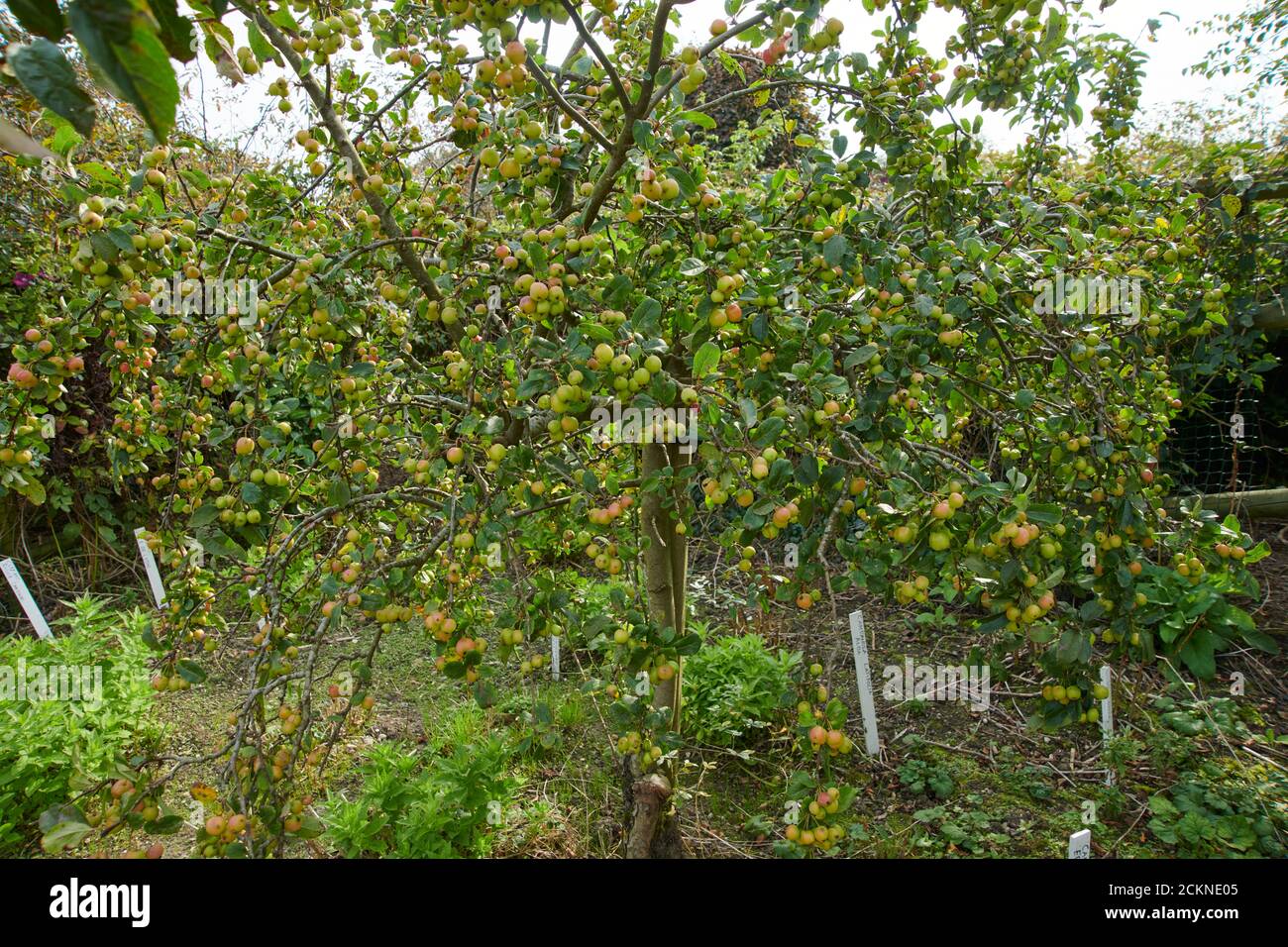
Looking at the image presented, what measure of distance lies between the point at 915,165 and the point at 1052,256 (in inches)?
14.3

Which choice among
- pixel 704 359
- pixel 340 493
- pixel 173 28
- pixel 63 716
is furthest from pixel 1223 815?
pixel 63 716

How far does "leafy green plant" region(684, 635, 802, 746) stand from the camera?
2.70 metres

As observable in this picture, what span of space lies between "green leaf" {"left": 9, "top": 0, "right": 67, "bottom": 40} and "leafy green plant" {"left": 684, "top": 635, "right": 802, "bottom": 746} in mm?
2458

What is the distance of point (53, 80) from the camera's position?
1.79 ft

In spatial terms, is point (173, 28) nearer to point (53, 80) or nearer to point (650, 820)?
point (53, 80)

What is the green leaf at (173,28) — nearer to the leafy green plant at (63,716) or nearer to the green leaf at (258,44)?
the green leaf at (258,44)

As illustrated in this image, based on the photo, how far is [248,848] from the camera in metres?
1.18

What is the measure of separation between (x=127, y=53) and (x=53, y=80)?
14 cm

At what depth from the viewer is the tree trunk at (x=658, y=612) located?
74.7 inches

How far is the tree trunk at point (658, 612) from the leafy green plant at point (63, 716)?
56.4 inches

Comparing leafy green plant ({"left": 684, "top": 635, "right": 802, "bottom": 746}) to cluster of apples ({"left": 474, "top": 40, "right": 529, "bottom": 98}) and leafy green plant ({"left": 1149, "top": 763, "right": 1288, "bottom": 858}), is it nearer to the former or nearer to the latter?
leafy green plant ({"left": 1149, "top": 763, "right": 1288, "bottom": 858})

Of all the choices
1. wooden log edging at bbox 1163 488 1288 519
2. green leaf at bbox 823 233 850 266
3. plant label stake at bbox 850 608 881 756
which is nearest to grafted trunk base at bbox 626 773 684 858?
plant label stake at bbox 850 608 881 756

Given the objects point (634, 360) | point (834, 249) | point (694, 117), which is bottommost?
point (634, 360)
